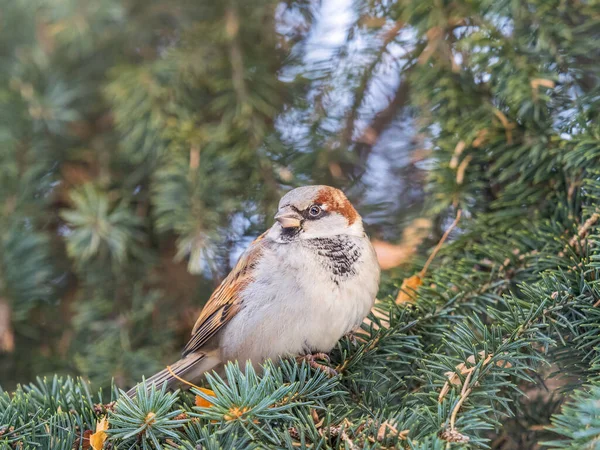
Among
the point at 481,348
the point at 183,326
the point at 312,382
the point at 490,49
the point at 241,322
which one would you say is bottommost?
the point at 183,326

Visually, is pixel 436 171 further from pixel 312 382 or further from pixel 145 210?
pixel 145 210

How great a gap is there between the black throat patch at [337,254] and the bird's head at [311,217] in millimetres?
30

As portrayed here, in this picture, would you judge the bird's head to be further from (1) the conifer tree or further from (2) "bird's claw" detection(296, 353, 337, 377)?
(2) "bird's claw" detection(296, 353, 337, 377)

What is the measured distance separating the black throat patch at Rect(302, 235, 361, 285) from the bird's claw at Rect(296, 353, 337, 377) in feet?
0.61

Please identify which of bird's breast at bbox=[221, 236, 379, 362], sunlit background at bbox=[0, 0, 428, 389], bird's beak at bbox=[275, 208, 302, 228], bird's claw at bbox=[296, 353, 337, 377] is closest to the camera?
bird's claw at bbox=[296, 353, 337, 377]

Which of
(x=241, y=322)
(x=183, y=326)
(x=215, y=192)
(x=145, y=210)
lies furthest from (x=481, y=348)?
(x=145, y=210)

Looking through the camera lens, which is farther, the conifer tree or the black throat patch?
the black throat patch

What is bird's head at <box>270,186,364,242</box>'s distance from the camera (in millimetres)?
1687

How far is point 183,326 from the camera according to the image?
2.15m

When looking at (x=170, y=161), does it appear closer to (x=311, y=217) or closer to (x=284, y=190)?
(x=284, y=190)

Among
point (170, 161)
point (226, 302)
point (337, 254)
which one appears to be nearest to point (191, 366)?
point (226, 302)

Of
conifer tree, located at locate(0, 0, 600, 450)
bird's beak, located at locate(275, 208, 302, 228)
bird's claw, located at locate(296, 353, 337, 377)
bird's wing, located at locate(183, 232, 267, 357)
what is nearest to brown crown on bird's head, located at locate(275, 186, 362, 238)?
bird's beak, located at locate(275, 208, 302, 228)

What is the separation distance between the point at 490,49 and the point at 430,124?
0.29 metres

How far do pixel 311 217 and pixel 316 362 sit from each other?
1.37 ft
